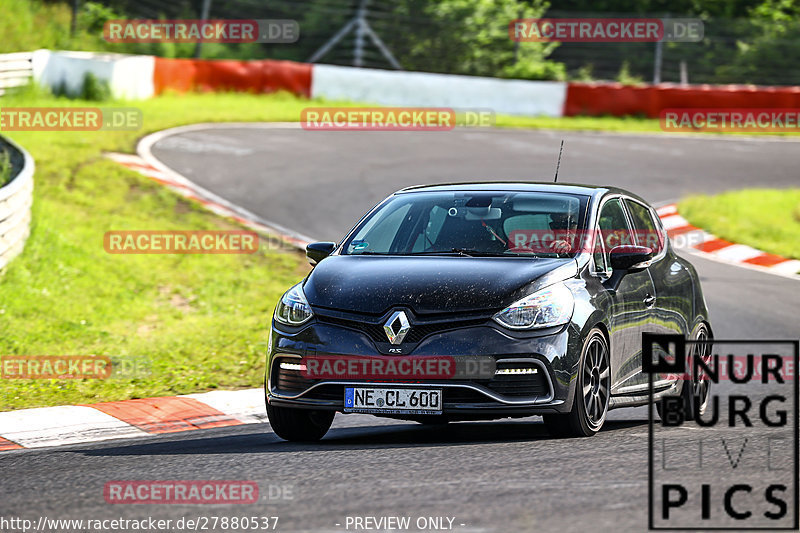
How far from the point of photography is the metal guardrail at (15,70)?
2514cm

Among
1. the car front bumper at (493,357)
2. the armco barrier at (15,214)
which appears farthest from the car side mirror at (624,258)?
the armco barrier at (15,214)

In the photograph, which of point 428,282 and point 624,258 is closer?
point 428,282

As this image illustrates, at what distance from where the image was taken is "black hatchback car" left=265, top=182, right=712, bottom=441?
7008 millimetres

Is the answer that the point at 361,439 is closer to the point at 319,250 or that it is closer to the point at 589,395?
the point at 319,250

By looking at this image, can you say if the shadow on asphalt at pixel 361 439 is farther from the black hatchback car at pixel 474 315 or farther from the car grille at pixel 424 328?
the car grille at pixel 424 328

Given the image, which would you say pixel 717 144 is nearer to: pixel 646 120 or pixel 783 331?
pixel 646 120

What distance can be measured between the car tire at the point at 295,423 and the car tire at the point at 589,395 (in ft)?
4.59

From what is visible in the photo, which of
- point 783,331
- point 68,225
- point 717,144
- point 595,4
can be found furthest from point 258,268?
point 595,4

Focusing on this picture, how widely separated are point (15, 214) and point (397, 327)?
24.7 ft

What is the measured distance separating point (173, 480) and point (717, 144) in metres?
23.0

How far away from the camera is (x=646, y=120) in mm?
31672

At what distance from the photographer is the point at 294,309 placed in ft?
24.7

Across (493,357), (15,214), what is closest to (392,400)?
(493,357)

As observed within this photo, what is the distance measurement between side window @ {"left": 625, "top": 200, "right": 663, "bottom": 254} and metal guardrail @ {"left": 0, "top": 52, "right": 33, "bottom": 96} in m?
18.7
